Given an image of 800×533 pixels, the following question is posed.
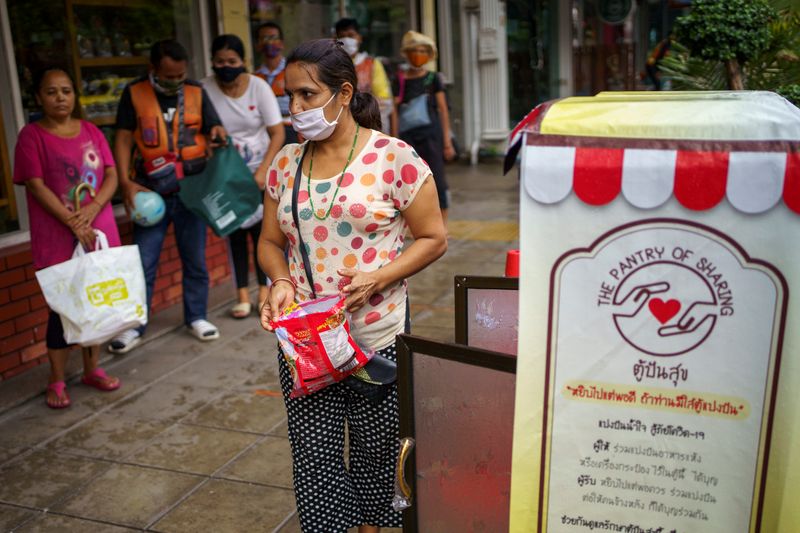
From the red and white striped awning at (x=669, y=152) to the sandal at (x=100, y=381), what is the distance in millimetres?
3684

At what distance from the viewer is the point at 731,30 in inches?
144

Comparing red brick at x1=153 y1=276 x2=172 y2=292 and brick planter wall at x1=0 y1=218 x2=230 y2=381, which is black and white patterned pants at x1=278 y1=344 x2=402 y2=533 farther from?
red brick at x1=153 y1=276 x2=172 y2=292

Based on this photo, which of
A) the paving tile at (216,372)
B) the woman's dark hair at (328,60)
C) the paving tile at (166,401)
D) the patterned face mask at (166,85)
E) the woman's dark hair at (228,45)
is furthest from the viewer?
the woman's dark hair at (228,45)

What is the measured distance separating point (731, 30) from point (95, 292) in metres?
3.19

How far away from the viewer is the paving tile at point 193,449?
3883mm

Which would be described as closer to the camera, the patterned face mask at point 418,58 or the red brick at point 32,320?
the red brick at point 32,320

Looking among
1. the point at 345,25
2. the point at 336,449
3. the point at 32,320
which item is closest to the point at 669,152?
the point at 336,449

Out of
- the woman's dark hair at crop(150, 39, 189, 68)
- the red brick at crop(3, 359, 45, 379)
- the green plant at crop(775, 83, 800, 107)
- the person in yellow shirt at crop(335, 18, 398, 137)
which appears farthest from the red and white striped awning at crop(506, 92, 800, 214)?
the person in yellow shirt at crop(335, 18, 398, 137)

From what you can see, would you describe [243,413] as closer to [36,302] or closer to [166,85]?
[36,302]

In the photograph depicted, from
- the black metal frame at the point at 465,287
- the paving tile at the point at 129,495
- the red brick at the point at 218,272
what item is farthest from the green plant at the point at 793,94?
the red brick at the point at 218,272

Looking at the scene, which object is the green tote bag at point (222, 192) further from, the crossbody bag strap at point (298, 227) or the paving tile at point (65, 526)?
the crossbody bag strap at point (298, 227)

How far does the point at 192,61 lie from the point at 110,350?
8.25 feet

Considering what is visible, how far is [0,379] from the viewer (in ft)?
15.5

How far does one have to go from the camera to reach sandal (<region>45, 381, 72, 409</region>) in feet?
14.8
